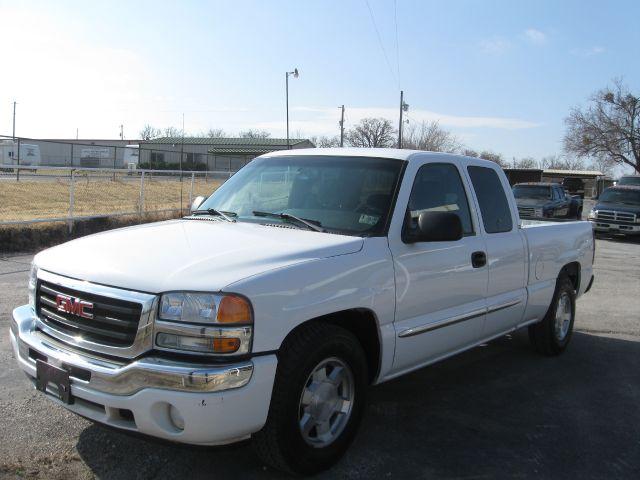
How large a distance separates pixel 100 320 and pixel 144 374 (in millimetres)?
427

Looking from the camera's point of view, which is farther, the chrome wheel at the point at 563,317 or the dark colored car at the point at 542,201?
the dark colored car at the point at 542,201

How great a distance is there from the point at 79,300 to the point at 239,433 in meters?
1.09

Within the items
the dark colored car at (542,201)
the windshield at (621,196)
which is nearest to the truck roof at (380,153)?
the dark colored car at (542,201)

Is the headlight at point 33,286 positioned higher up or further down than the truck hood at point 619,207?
further down

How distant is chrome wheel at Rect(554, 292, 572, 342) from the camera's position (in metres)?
5.92

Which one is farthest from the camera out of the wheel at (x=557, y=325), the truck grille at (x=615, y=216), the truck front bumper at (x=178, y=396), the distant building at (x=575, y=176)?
the distant building at (x=575, y=176)

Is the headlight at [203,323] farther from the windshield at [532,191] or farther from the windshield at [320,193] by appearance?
the windshield at [532,191]

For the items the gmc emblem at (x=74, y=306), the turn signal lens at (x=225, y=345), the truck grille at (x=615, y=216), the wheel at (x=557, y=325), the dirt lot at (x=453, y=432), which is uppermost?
the truck grille at (x=615, y=216)

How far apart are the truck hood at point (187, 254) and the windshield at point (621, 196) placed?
18.5 meters

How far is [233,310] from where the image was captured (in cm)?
283

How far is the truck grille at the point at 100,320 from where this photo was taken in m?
2.91

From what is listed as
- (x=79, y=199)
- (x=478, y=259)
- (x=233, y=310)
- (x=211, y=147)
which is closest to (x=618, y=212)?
(x=478, y=259)

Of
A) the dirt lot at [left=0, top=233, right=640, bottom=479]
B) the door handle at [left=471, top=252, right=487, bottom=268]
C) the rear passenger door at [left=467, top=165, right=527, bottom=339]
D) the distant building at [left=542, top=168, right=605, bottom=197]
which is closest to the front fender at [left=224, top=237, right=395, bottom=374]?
the dirt lot at [left=0, top=233, right=640, bottom=479]

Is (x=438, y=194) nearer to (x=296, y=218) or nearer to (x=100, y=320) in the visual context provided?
(x=296, y=218)
